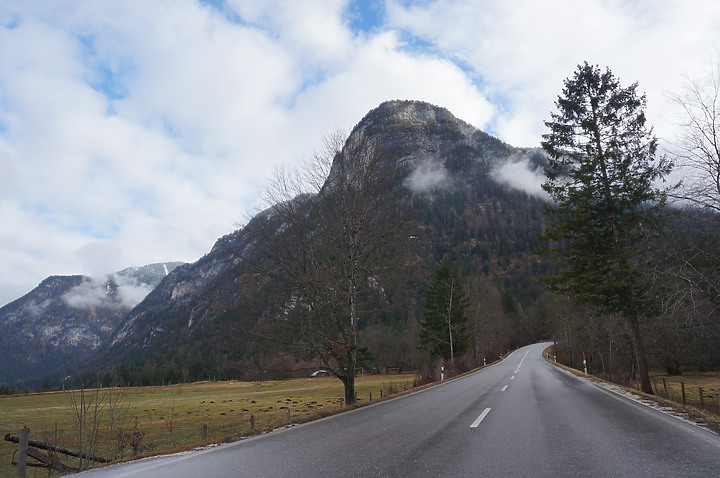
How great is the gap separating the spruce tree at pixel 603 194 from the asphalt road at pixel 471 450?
24.7 ft

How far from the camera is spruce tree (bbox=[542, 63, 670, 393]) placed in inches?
624

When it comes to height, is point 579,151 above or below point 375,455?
above

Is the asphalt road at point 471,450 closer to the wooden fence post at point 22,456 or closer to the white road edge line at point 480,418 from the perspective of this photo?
the white road edge line at point 480,418

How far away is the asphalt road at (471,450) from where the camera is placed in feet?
16.1

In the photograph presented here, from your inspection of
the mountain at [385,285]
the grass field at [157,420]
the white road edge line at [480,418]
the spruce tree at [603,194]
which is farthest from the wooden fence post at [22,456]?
the spruce tree at [603,194]

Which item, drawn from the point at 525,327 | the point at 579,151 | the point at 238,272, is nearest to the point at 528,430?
the point at 238,272

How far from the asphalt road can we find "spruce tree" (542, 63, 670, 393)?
754 centimetres

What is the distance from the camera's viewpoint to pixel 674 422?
26.3 ft

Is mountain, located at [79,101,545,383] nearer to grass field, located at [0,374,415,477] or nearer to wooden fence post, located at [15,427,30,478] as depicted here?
grass field, located at [0,374,415,477]

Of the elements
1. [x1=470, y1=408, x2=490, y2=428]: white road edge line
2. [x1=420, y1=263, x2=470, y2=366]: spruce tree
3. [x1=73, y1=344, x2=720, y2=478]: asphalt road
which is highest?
[x1=420, y1=263, x2=470, y2=366]: spruce tree

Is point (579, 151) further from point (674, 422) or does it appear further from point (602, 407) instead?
point (674, 422)

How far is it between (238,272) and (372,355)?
598 cm

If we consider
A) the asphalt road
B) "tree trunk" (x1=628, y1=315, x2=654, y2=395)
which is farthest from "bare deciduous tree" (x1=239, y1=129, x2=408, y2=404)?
"tree trunk" (x1=628, y1=315, x2=654, y2=395)

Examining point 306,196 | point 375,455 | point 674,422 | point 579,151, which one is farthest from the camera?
point 579,151
